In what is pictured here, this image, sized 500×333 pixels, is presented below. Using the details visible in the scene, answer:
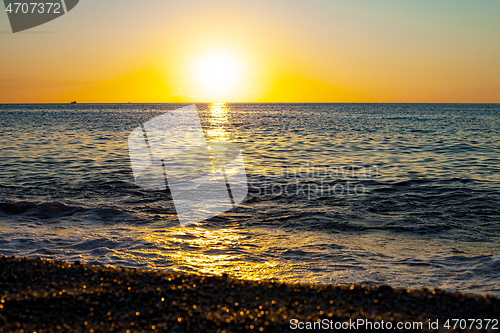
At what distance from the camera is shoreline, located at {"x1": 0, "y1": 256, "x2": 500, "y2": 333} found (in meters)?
3.32

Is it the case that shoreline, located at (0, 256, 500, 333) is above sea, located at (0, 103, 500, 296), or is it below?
above

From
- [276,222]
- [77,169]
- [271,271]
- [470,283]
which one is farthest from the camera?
[77,169]

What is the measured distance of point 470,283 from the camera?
5.34 meters

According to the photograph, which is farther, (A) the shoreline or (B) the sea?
(B) the sea

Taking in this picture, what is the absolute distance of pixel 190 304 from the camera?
372 cm

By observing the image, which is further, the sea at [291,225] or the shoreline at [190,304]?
the sea at [291,225]

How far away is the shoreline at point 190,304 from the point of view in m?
3.32

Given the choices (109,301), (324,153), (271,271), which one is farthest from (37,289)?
(324,153)

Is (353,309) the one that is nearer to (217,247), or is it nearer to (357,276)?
(357,276)

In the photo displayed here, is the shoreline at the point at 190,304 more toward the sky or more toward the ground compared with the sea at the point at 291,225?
more toward the sky

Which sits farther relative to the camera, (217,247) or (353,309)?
(217,247)

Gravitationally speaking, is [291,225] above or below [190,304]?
below

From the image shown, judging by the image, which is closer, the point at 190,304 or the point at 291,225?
the point at 190,304

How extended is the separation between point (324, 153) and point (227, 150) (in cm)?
657
